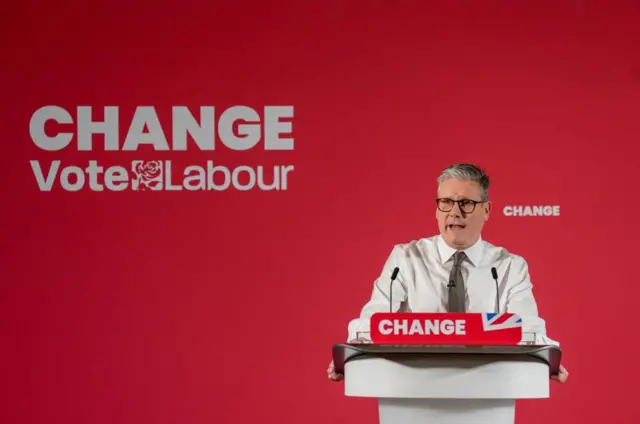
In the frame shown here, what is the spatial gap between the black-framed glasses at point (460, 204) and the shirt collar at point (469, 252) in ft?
0.52

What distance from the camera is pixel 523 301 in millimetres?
2771

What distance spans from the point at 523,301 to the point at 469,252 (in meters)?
0.24

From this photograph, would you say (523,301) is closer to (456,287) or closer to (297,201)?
(456,287)

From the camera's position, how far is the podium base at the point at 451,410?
6.90ft

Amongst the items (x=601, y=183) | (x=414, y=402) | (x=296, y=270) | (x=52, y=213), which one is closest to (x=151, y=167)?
(x=52, y=213)

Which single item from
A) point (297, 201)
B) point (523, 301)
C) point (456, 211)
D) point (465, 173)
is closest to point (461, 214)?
point (456, 211)

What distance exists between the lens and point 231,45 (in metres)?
4.84

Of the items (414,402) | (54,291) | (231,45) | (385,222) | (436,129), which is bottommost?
(414,402)

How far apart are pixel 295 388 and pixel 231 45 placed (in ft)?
5.43

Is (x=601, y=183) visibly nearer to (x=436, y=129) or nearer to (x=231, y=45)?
(x=436, y=129)

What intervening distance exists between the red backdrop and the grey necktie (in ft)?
6.12

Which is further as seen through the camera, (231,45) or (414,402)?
(231,45)

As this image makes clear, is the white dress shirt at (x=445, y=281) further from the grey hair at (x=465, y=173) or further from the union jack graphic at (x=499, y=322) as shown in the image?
the union jack graphic at (x=499, y=322)

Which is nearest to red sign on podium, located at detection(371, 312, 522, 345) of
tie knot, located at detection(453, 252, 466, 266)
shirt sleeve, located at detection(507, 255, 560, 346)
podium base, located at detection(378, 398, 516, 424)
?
podium base, located at detection(378, 398, 516, 424)
